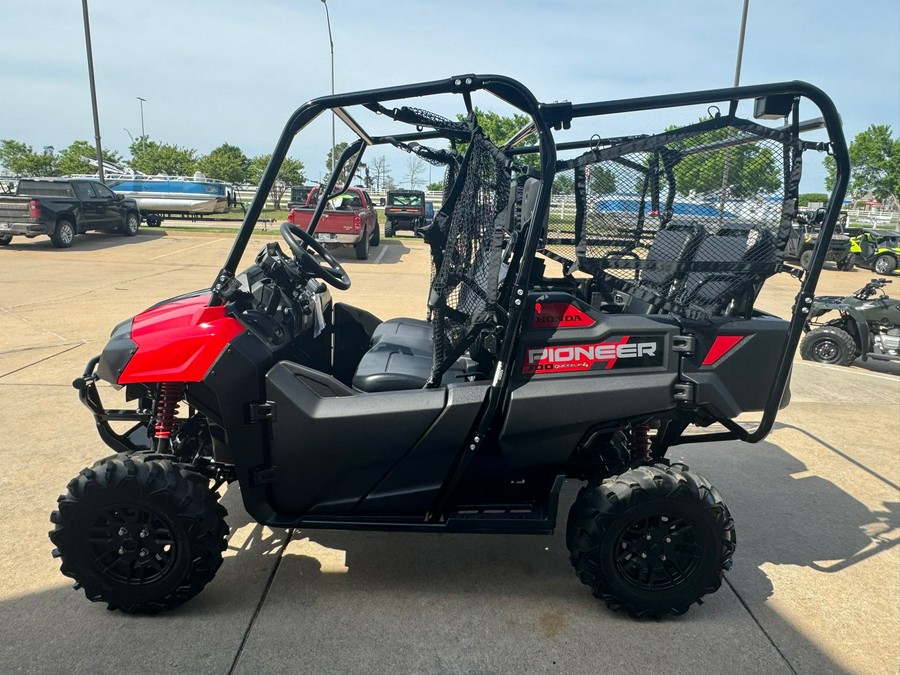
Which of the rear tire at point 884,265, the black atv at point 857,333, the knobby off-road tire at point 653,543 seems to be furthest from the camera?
the rear tire at point 884,265

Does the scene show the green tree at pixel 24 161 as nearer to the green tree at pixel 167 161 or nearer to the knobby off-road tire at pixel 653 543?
the green tree at pixel 167 161

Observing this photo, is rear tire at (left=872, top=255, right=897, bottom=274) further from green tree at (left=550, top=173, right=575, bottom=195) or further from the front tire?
the front tire

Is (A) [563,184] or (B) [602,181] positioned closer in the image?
(B) [602,181]

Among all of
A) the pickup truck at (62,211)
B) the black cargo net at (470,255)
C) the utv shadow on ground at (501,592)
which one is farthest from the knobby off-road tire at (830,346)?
the pickup truck at (62,211)

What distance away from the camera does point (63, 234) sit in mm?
15016

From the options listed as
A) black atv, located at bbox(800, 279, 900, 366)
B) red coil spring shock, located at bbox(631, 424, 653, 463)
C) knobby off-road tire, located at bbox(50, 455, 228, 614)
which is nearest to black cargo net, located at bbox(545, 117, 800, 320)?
red coil spring shock, located at bbox(631, 424, 653, 463)

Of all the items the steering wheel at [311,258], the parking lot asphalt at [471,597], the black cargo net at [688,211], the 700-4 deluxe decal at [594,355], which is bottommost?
the parking lot asphalt at [471,597]

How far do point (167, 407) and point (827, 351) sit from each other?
7108 millimetres

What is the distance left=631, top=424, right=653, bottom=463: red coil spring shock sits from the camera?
9.64ft

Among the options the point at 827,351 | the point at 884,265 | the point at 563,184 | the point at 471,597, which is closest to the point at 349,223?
the point at 827,351

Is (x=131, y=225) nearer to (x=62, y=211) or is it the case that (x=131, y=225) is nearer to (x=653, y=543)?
(x=62, y=211)

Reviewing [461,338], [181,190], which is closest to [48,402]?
[461,338]

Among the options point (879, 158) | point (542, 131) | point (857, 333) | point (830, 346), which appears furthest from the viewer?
point (879, 158)

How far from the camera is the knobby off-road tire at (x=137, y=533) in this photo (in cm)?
245
